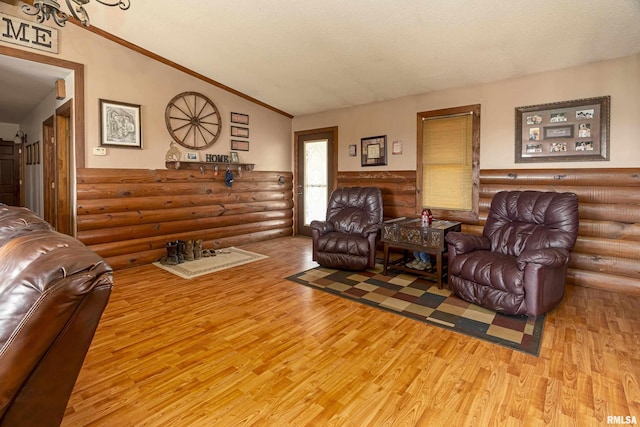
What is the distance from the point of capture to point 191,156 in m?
5.24

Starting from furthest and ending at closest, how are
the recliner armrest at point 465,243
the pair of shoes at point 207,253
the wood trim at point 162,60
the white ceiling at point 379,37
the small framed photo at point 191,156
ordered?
the small framed photo at point 191,156
the pair of shoes at point 207,253
the wood trim at point 162,60
the recliner armrest at point 465,243
the white ceiling at point 379,37

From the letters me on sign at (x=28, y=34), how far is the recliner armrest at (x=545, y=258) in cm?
532

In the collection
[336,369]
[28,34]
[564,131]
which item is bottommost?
[336,369]

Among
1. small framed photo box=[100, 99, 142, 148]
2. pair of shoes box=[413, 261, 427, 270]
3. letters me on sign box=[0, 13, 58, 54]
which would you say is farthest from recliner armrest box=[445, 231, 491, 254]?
letters me on sign box=[0, 13, 58, 54]

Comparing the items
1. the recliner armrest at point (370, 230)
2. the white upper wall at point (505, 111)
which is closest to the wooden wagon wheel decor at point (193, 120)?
the white upper wall at point (505, 111)

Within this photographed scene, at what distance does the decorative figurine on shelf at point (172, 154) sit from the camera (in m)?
4.97

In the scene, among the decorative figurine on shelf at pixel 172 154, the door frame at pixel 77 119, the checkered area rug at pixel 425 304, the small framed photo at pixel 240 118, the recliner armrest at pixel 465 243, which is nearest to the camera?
the checkered area rug at pixel 425 304

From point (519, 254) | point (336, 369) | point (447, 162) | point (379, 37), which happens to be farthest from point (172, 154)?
point (519, 254)

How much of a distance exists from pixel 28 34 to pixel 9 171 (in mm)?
5390

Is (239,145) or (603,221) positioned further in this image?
(239,145)

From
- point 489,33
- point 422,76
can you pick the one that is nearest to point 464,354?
point 489,33

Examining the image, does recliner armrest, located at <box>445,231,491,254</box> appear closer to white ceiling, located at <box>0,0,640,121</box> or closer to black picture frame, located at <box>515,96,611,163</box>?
black picture frame, located at <box>515,96,611,163</box>

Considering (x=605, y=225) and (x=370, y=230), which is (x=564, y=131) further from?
(x=370, y=230)

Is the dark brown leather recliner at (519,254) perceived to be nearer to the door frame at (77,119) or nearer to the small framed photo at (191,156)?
the small framed photo at (191,156)
